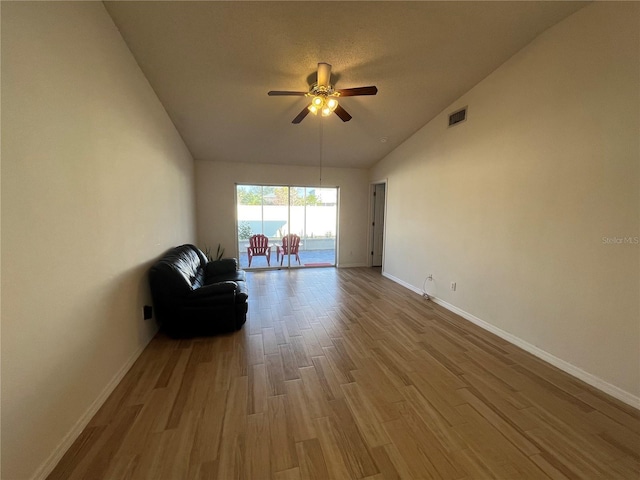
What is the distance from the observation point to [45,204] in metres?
1.34

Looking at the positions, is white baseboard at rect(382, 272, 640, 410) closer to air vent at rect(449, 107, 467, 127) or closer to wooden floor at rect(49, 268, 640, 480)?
wooden floor at rect(49, 268, 640, 480)

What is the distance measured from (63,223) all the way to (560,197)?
3.89 metres

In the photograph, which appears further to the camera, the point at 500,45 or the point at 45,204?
the point at 500,45

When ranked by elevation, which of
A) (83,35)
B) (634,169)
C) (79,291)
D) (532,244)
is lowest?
(79,291)

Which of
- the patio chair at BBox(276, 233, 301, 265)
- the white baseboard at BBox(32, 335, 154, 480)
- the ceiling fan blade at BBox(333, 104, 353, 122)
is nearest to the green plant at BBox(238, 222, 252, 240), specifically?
the patio chair at BBox(276, 233, 301, 265)

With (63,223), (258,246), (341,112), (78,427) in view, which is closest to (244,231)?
(258,246)

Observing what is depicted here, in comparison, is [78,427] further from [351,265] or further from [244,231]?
[351,265]

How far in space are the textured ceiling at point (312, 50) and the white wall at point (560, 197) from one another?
0.40 metres

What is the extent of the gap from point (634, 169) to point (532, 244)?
36.8 inches

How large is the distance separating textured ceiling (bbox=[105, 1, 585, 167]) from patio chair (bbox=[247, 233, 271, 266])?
2.70 metres

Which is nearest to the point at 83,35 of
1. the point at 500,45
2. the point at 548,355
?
the point at 500,45

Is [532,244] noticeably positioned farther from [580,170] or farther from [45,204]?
[45,204]

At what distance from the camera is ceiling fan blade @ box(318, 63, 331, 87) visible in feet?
8.41

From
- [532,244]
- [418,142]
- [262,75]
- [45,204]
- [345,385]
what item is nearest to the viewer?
[45,204]
